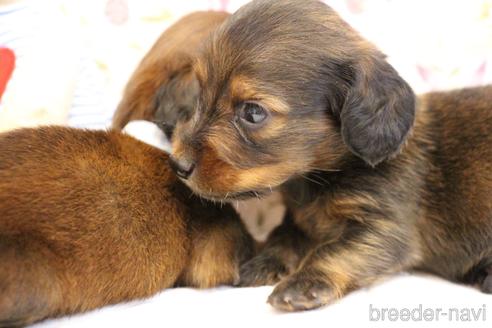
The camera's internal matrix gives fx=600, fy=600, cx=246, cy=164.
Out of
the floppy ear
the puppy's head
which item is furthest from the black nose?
the floppy ear

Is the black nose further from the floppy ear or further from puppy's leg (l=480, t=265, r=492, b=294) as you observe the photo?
puppy's leg (l=480, t=265, r=492, b=294)

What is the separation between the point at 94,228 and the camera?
1.78 meters

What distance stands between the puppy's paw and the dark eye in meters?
0.62

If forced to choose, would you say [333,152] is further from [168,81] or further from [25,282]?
[25,282]

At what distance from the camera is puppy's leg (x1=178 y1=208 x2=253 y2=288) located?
2084 millimetres

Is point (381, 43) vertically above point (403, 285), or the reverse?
point (381, 43)

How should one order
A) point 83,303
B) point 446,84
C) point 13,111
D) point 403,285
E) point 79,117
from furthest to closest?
point 446,84 < point 79,117 < point 13,111 < point 403,285 < point 83,303

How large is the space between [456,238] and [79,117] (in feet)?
6.40

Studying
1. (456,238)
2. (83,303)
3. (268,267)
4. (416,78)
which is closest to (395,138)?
(456,238)

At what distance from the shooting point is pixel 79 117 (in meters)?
3.13

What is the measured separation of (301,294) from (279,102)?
24.2 inches

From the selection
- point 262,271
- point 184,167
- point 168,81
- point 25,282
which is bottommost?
point 262,271


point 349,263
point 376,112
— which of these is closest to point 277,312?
point 349,263

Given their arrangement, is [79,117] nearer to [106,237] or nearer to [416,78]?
[106,237]
